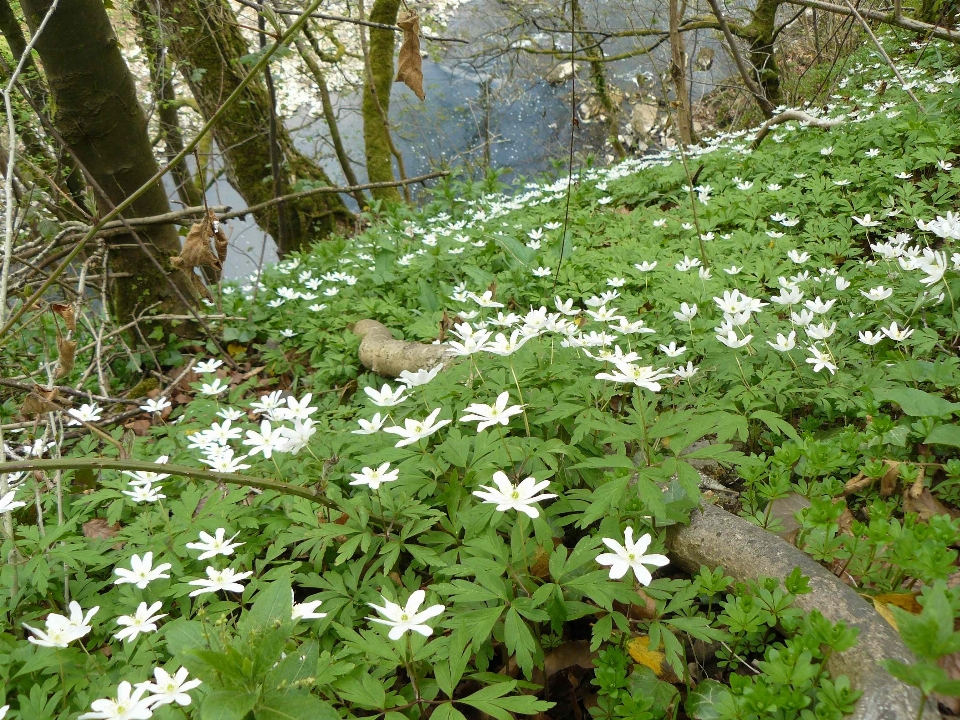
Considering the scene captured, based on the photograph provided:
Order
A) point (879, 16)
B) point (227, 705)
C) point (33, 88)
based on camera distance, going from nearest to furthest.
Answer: point (227, 705), point (879, 16), point (33, 88)

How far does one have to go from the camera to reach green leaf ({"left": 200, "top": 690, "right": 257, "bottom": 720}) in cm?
103

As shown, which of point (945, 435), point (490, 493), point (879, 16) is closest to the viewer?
point (490, 493)

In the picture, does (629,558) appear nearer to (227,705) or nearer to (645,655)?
(645,655)

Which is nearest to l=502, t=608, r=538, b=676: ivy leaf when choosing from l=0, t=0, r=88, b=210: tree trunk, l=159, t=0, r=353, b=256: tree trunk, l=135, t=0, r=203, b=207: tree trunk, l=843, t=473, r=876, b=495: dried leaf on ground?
l=843, t=473, r=876, b=495: dried leaf on ground

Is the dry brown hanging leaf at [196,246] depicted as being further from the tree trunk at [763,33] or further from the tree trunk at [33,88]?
the tree trunk at [763,33]

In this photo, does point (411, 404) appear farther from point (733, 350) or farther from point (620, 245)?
point (620, 245)

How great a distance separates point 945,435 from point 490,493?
4.85 ft

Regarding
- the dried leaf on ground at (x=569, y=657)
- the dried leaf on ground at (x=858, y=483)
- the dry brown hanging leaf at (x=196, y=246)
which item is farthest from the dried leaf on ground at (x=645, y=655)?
the dry brown hanging leaf at (x=196, y=246)

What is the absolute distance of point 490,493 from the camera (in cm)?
147

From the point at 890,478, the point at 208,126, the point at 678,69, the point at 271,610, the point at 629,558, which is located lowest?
the point at 890,478

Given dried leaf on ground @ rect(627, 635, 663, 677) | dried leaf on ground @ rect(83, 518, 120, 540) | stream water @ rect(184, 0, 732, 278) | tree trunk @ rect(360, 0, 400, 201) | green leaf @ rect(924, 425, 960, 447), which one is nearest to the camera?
dried leaf on ground @ rect(627, 635, 663, 677)

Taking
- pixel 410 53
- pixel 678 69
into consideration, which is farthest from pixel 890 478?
pixel 678 69

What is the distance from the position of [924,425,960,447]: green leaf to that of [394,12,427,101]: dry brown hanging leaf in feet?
6.48

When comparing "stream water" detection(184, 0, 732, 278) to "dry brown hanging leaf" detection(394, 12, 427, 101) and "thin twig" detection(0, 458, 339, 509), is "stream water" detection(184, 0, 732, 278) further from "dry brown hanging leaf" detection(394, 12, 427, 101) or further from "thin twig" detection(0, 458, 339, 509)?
"thin twig" detection(0, 458, 339, 509)
